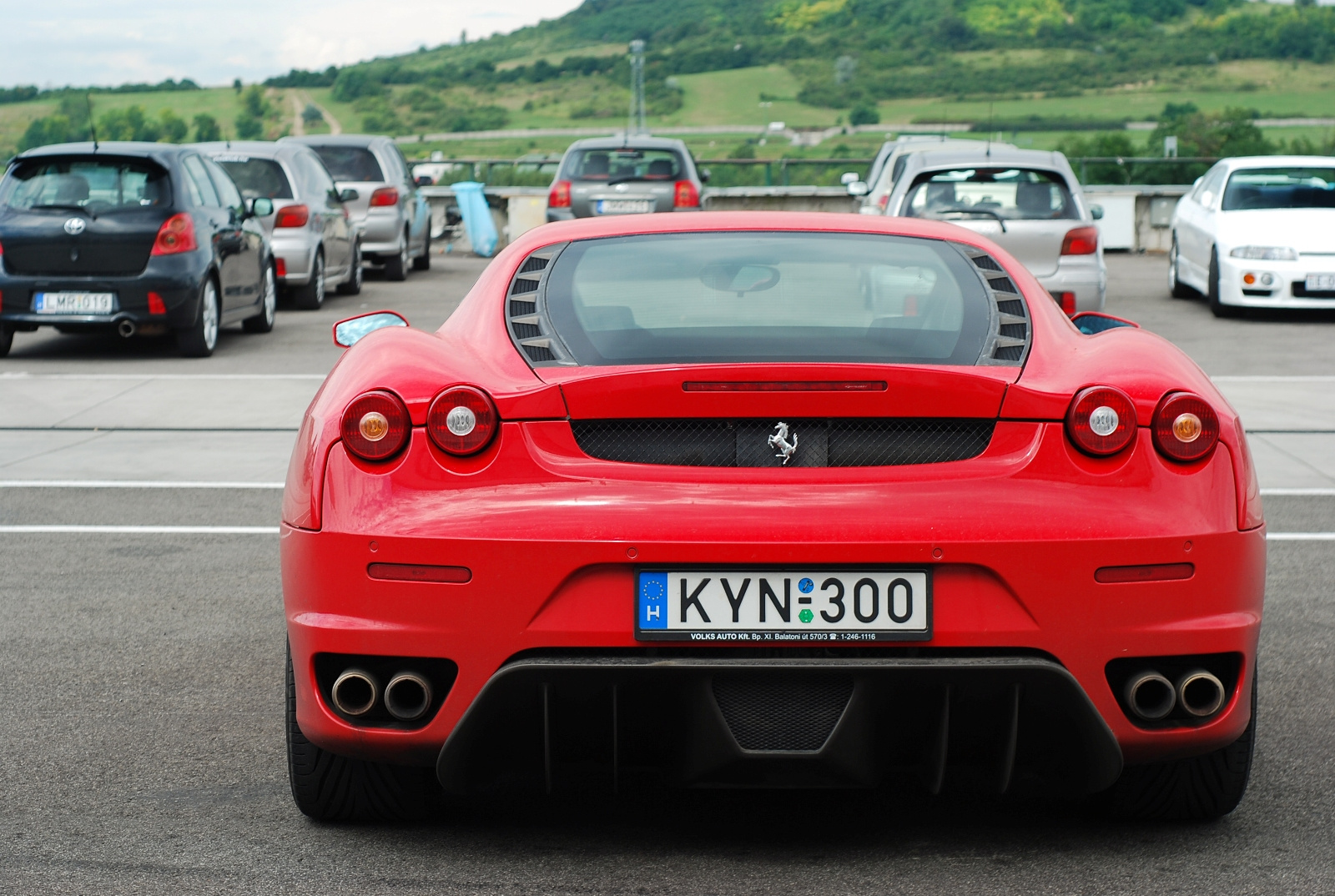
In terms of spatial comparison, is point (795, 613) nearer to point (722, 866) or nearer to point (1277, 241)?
point (722, 866)

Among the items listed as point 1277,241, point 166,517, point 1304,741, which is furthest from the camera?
point 1277,241

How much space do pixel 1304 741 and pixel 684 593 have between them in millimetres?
1961

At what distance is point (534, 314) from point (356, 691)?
3.00 ft

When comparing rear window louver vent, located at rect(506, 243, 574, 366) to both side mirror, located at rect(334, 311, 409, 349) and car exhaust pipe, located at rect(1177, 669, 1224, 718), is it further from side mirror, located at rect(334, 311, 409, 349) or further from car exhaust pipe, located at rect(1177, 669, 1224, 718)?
car exhaust pipe, located at rect(1177, 669, 1224, 718)

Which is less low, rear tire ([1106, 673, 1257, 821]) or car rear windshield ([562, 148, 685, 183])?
car rear windshield ([562, 148, 685, 183])

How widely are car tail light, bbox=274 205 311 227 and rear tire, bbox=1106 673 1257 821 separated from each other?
14986 mm

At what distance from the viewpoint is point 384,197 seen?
71.8 feet

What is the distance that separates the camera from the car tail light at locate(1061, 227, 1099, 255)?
46.2ft

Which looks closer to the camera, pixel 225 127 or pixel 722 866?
pixel 722 866

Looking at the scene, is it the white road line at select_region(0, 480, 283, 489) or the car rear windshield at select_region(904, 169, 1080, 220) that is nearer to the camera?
the white road line at select_region(0, 480, 283, 489)

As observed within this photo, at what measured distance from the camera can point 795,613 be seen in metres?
3.25

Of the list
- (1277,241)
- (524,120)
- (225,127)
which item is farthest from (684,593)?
(524,120)

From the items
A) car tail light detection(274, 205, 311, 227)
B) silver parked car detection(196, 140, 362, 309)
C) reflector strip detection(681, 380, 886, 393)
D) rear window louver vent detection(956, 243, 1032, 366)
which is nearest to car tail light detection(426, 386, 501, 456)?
reflector strip detection(681, 380, 886, 393)

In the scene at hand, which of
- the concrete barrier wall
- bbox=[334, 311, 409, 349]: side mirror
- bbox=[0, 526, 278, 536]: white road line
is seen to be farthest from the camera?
the concrete barrier wall
